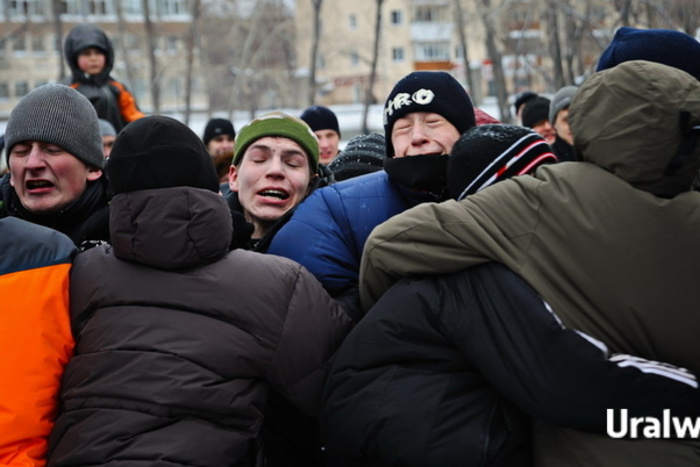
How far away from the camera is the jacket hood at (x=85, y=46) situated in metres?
6.61

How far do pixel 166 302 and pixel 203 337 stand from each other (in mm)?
159

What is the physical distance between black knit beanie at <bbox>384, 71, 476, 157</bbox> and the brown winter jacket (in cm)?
92

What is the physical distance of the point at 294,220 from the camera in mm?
2945

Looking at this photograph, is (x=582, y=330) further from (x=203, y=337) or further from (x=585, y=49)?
(x=585, y=49)

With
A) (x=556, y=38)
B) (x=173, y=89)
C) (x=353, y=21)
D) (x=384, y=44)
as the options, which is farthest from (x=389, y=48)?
(x=556, y=38)

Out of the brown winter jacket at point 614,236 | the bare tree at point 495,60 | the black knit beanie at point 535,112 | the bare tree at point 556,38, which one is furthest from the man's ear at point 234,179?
the bare tree at point 495,60

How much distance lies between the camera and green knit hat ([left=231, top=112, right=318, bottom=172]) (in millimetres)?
3352

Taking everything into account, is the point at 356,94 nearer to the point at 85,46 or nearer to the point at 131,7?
the point at 131,7

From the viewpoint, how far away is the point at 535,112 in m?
7.61

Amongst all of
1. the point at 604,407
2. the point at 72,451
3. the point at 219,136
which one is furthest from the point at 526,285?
the point at 219,136

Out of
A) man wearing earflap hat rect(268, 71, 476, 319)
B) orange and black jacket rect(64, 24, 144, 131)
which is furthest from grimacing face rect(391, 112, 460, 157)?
orange and black jacket rect(64, 24, 144, 131)

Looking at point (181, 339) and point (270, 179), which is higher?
point (270, 179)

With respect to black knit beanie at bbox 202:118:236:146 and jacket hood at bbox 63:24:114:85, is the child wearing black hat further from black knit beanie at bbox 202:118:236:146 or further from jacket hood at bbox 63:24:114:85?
jacket hood at bbox 63:24:114:85

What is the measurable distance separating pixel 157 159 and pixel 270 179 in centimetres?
90
